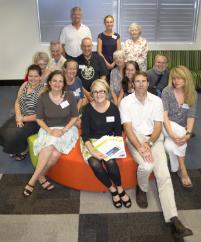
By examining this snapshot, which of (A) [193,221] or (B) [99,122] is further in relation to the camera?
(B) [99,122]

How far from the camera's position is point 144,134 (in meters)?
3.18

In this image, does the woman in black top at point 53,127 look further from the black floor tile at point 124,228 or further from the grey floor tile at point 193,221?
the grey floor tile at point 193,221

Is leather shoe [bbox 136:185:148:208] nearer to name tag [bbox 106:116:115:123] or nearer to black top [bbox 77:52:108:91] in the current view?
name tag [bbox 106:116:115:123]

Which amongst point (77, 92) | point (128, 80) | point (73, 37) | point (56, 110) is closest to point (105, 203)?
point (56, 110)

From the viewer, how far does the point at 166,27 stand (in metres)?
6.54

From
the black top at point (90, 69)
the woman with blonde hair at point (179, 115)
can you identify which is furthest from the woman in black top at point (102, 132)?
the black top at point (90, 69)

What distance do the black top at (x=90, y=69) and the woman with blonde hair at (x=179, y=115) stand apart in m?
1.27

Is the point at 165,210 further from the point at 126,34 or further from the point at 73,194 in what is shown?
the point at 126,34

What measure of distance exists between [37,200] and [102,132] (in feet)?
3.34

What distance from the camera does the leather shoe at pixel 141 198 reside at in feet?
9.82

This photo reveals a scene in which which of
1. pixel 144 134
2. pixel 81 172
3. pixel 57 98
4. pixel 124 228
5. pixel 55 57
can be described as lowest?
pixel 124 228

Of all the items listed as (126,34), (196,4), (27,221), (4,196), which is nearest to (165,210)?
(27,221)

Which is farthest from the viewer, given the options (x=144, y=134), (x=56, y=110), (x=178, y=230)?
(x=56, y=110)

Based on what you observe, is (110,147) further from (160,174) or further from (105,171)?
(160,174)
